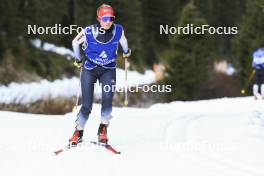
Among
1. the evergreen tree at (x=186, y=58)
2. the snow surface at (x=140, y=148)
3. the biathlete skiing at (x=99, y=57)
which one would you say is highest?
the evergreen tree at (x=186, y=58)

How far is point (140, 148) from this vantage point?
7.11 metres

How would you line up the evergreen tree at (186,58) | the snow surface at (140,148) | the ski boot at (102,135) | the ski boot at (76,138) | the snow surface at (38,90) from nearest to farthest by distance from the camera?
the snow surface at (140,148), the ski boot at (76,138), the ski boot at (102,135), the snow surface at (38,90), the evergreen tree at (186,58)

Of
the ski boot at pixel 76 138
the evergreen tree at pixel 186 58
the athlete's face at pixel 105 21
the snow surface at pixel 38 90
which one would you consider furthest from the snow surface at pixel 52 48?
the athlete's face at pixel 105 21

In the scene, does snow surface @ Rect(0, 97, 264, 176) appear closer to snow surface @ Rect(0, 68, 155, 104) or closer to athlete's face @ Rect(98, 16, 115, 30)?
athlete's face @ Rect(98, 16, 115, 30)

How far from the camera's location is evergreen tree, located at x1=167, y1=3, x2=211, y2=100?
33094 millimetres

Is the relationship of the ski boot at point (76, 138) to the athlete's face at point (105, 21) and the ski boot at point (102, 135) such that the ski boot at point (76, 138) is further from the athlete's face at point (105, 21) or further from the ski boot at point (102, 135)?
the athlete's face at point (105, 21)

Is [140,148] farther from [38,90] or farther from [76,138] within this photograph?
[38,90]

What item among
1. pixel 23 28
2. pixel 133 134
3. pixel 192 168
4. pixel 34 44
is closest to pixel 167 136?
pixel 133 134

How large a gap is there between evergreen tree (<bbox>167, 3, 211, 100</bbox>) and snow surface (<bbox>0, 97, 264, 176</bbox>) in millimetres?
22766

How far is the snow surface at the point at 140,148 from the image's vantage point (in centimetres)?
577

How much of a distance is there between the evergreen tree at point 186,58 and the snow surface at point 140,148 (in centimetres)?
2277

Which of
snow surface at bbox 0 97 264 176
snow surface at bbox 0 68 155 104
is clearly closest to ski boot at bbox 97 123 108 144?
snow surface at bbox 0 97 264 176

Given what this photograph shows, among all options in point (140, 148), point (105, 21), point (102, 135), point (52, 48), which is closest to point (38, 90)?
point (52, 48)

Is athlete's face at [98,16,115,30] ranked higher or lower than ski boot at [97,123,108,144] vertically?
higher
